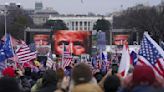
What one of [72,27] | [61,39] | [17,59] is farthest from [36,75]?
[72,27]

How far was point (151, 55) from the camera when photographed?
426 inches

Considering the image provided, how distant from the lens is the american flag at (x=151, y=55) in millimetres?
10284

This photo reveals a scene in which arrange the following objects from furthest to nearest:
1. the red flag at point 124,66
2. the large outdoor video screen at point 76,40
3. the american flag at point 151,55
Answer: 1. the large outdoor video screen at point 76,40
2. the red flag at point 124,66
3. the american flag at point 151,55

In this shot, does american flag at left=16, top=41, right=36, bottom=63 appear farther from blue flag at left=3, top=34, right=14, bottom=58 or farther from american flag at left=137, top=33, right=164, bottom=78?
american flag at left=137, top=33, right=164, bottom=78

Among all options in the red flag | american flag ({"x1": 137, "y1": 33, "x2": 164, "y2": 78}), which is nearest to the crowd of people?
american flag ({"x1": 137, "y1": 33, "x2": 164, "y2": 78})

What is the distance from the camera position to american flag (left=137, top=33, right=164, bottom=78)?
10284 millimetres

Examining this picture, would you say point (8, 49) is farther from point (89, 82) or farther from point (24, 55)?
point (89, 82)

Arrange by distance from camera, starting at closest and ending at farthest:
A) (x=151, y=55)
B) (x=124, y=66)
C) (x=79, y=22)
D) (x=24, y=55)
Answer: (x=151, y=55), (x=124, y=66), (x=24, y=55), (x=79, y=22)

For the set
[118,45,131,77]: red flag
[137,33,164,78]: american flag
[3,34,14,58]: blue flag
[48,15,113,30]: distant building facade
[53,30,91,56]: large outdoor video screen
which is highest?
[137,33,164,78]: american flag

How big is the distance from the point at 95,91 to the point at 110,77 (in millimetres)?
937

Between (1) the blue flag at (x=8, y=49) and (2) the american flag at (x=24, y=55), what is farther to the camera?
(2) the american flag at (x=24, y=55)

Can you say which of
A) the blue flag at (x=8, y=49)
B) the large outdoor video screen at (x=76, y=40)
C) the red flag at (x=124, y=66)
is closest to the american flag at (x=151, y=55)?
the red flag at (x=124, y=66)

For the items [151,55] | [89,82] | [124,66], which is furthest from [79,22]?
[89,82]

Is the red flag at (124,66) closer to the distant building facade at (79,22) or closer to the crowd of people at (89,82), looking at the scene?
the crowd of people at (89,82)
